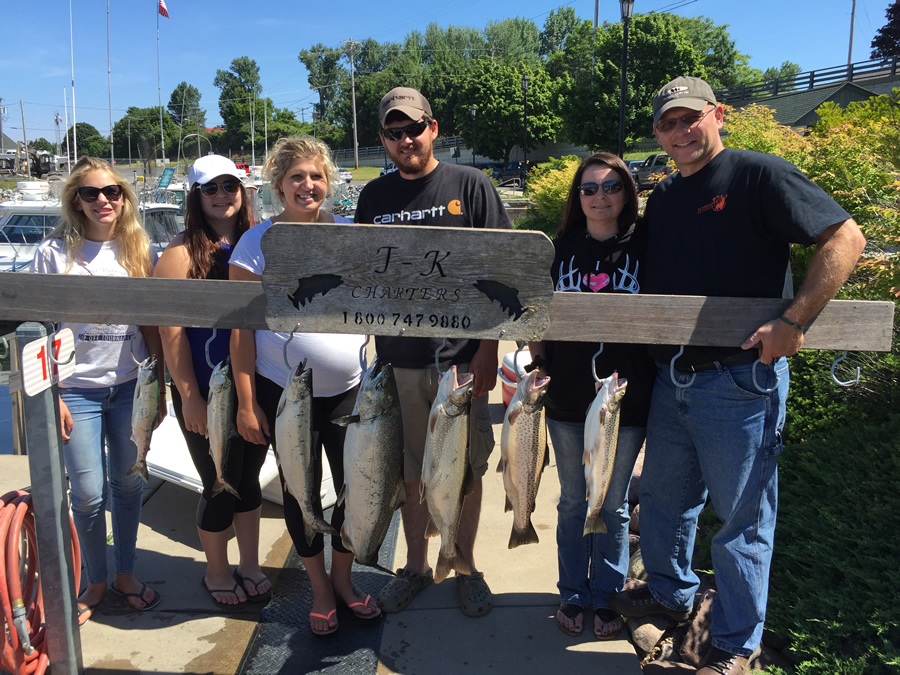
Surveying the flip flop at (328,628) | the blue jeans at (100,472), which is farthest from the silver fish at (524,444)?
the blue jeans at (100,472)

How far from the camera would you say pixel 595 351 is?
275cm

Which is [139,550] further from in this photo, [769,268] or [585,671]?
[769,268]

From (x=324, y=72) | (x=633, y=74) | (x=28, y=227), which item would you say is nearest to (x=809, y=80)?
(x=633, y=74)

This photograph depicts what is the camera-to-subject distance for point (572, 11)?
86.8 meters

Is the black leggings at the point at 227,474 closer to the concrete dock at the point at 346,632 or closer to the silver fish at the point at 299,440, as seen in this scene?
the concrete dock at the point at 346,632

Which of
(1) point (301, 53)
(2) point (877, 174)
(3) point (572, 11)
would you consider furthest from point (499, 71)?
(2) point (877, 174)

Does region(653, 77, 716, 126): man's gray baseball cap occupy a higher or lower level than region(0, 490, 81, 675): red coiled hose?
higher

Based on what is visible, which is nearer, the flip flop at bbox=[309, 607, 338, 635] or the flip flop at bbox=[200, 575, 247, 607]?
Answer: the flip flop at bbox=[309, 607, 338, 635]

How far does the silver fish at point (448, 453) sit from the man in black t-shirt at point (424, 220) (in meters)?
0.43

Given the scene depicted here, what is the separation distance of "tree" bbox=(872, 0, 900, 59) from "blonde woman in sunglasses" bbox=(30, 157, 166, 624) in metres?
53.5

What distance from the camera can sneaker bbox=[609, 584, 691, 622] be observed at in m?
2.95

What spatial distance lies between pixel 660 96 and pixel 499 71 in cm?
6365

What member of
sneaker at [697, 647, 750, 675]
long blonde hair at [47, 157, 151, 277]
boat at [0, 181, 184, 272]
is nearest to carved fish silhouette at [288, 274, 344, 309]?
long blonde hair at [47, 157, 151, 277]

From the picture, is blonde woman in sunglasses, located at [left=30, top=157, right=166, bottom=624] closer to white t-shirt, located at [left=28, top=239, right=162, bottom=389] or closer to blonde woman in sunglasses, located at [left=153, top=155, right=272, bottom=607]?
white t-shirt, located at [left=28, top=239, right=162, bottom=389]
